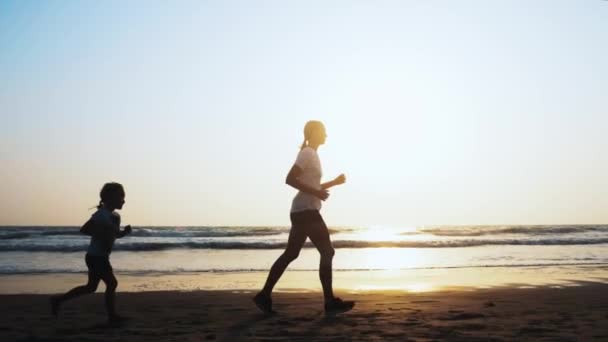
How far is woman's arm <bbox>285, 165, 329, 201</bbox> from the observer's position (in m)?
6.04

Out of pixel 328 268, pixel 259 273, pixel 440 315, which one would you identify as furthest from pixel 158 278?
pixel 440 315

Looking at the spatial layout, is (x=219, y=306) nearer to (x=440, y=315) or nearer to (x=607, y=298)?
(x=440, y=315)

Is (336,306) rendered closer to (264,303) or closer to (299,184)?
(264,303)

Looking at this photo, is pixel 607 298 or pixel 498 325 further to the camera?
pixel 607 298

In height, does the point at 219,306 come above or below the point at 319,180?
below

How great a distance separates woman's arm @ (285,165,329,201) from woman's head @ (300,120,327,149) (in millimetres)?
418

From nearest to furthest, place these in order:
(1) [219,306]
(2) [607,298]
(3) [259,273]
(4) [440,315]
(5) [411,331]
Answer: (5) [411,331]
(4) [440,315]
(1) [219,306]
(2) [607,298]
(3) [259,273]

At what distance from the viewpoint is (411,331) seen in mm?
5051

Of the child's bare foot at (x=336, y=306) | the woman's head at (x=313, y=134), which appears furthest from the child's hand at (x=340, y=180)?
the child's bare foot at (x=336, y=306)

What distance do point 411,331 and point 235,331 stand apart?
1429 millimetres

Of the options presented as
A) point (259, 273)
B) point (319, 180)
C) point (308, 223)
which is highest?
point (319, 180)

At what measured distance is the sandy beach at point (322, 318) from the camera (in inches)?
194

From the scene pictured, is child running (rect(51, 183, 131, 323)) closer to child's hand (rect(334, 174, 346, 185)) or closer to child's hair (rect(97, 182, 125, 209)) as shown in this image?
child's hair (rect(97, 182, 125, 209))

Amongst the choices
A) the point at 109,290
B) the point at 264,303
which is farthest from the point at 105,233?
the point at 264,303
